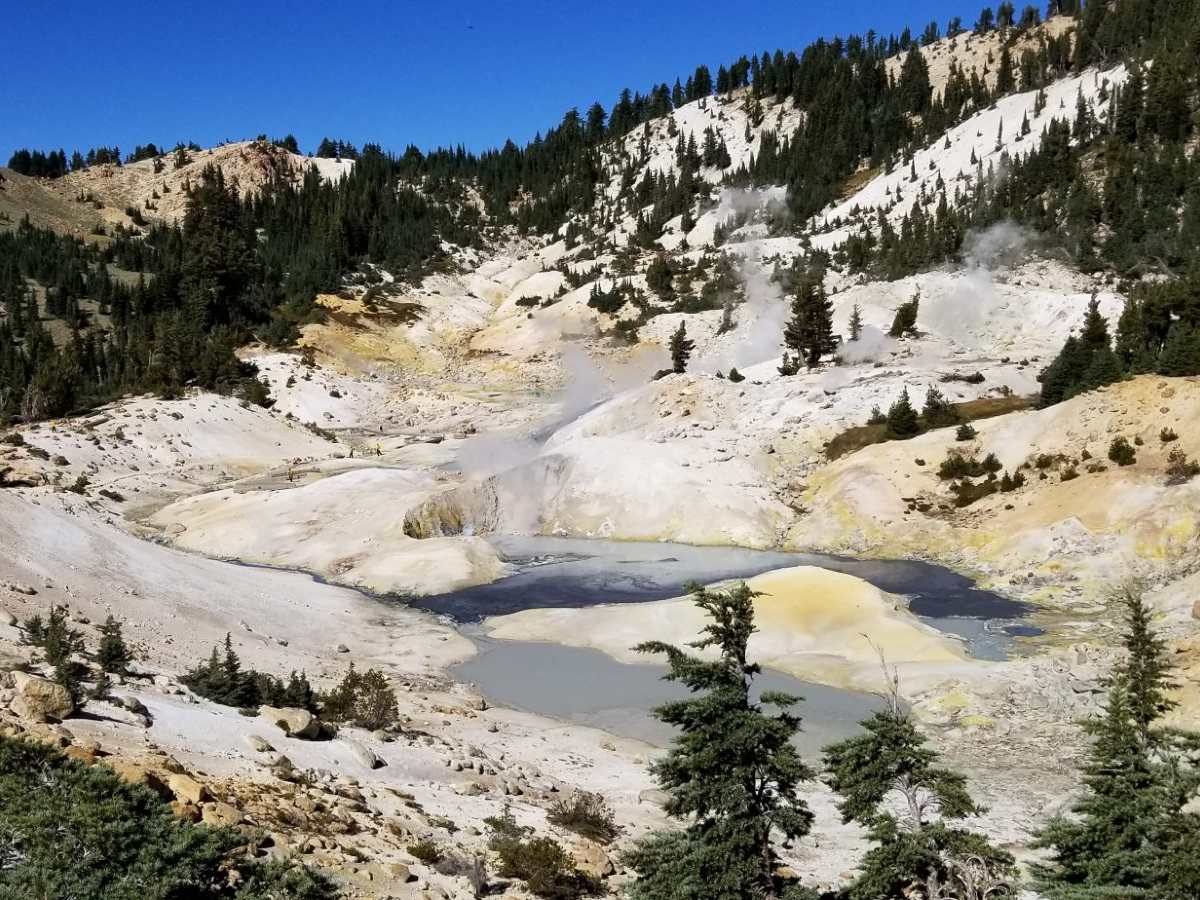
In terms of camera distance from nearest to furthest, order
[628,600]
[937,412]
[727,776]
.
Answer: [727,776]
[628,600]
[937,412]

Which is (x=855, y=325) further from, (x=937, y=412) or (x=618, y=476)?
(x=618, y=476)

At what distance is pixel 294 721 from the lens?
58.2 ft

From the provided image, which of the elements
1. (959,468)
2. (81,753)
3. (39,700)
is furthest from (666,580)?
(81,753)

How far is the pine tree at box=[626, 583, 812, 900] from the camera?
9.86 m

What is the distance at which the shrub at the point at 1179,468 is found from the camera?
36.7 meters

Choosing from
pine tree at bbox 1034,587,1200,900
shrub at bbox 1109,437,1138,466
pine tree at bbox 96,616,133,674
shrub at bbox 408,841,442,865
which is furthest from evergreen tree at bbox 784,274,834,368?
→ pine tree at bbox 1034,587,1200,900

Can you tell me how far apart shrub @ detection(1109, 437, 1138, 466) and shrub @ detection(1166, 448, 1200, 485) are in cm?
154

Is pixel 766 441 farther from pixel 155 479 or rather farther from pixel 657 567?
pixel 155 479

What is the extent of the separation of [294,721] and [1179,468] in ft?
122

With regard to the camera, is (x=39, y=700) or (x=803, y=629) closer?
(x=39, y=700)

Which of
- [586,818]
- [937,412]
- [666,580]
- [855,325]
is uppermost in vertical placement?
[855,325]

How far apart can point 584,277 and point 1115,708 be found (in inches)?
4178

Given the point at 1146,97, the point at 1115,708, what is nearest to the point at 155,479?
the point at 1115,708

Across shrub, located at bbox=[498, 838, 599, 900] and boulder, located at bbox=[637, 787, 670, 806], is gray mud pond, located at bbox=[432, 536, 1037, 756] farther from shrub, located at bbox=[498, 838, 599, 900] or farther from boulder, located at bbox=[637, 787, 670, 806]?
shrub, located at bbox=[498, 838, 599, 900]
